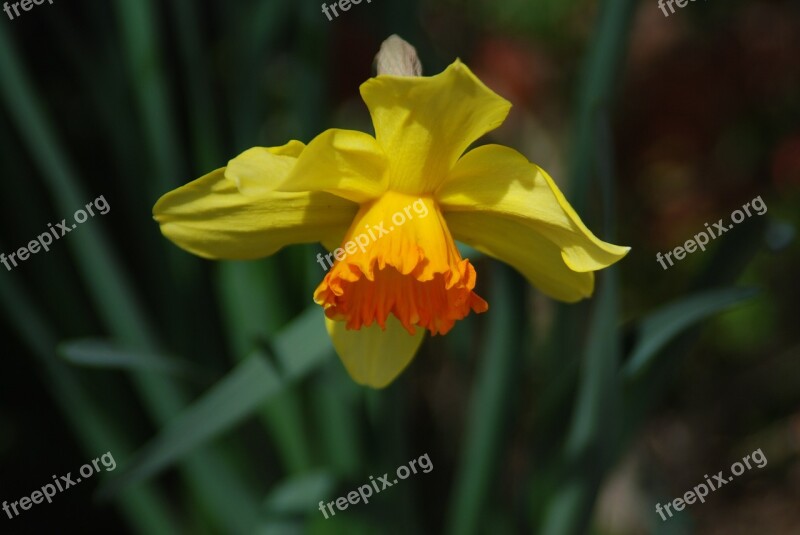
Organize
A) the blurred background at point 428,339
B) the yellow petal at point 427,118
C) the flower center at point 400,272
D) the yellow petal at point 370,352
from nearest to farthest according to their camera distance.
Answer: the yellow petal at point 427,118 < the flower center at point 400,272 < the yellow petal at point 370,352 < the blurred background at point 428,339

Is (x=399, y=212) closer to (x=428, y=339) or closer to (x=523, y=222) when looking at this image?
(x=523, y=222)

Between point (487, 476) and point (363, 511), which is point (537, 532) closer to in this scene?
point (487, 476)

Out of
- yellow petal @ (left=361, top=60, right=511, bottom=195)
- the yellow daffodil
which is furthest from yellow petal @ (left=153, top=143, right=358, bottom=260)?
yellow petal @ (left=361, top=60, right=511, bottom=195)

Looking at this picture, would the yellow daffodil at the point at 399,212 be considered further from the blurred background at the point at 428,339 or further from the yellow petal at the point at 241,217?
the blurred background at the point at 428,339

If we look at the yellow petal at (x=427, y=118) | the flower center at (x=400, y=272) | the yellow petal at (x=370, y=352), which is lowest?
the yellow petal at (x=370, y=352)

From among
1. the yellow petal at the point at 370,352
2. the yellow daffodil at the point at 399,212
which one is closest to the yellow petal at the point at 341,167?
the yellow daffodil at the point at 399,212

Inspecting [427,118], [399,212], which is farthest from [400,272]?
[427,118]
